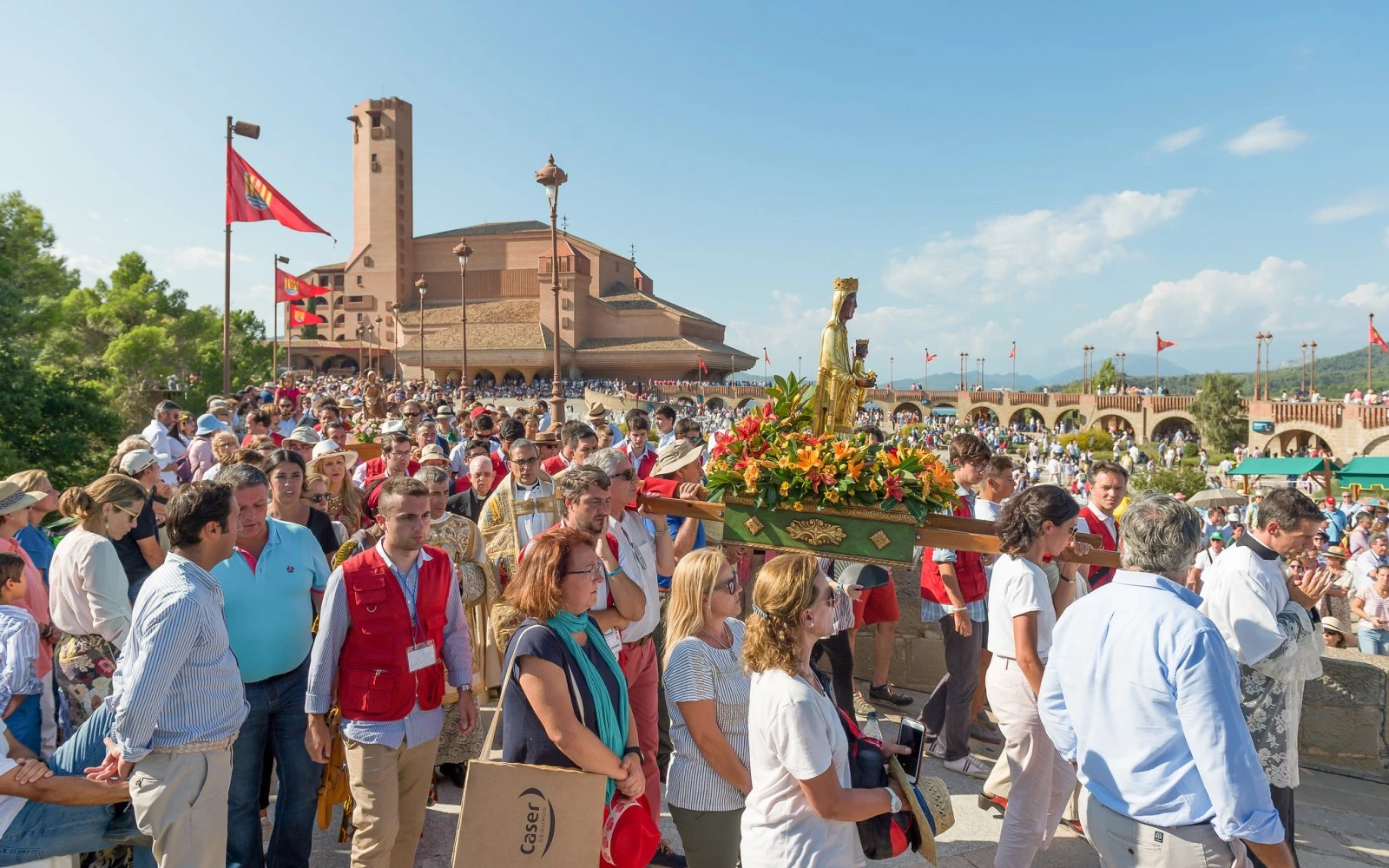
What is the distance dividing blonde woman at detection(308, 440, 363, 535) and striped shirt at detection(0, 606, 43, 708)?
6.91 feet

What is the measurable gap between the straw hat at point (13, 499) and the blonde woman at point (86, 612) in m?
0.39

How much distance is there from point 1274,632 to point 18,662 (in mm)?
4844

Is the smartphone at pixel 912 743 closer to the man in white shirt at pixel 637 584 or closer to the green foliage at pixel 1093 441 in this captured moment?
the man in white shirt at pixel 637 584

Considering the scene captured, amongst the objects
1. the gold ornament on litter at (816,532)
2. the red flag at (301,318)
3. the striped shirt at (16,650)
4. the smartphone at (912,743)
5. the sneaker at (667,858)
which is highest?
the red flag at (301,318)

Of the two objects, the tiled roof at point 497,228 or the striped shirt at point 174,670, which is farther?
the tiled roof at point 497,228

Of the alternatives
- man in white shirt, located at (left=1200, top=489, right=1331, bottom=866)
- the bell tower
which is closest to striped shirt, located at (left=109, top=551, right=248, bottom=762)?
man in white shirt, located at (left=1200, top=489, right=1331, bottom=866)

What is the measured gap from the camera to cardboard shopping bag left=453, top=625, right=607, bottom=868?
8.01ft

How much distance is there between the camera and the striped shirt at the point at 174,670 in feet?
9.14

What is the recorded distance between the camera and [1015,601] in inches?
139

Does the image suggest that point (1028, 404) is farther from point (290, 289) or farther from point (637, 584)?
point (637, 584)

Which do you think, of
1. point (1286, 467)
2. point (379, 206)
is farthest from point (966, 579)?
point (379, 206)

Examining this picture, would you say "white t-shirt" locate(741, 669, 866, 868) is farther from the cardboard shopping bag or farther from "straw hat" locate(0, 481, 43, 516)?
"straw hat" locate(0, 481, 43, 516)

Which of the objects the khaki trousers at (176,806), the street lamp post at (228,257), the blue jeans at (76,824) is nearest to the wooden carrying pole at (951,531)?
the khaki trousers at (176,806)

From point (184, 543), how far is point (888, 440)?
319 centimetres
